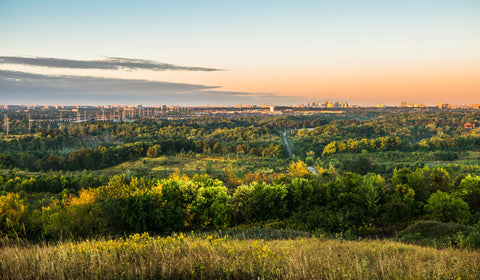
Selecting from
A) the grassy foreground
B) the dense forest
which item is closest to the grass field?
the dense forest

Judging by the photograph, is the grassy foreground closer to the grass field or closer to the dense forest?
the dense forest

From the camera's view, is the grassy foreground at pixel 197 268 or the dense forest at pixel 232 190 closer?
the grassy foreground at pixel 197 268

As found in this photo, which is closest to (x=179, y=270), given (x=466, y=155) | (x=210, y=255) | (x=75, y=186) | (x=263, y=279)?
(x=210, y=255)

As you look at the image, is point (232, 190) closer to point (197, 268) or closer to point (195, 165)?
point (197, 268)

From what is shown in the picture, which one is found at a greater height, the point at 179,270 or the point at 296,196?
the point at 179,270

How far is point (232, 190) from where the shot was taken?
39.9 metres

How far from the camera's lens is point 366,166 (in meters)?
73.3

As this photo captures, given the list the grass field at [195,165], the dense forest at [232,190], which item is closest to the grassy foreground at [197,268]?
the dense forest at [232,190]

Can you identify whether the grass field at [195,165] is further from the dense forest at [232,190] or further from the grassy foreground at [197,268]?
the grassy foreground at [197,268]

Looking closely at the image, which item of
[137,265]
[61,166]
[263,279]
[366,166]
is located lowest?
[61,166]

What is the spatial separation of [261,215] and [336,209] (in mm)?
7531

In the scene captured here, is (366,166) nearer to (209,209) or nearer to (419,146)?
(419,146)

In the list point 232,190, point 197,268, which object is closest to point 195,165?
point 232,190

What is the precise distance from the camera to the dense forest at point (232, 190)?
82.6 feet
